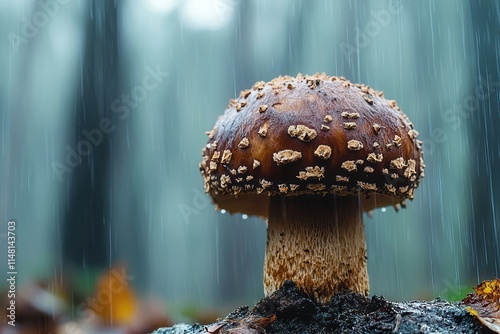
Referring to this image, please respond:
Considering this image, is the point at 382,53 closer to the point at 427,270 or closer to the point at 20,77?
the point at 427,270

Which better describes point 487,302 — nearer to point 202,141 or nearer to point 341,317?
point 341,317

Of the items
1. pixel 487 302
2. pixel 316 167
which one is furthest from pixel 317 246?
pixel 487 302

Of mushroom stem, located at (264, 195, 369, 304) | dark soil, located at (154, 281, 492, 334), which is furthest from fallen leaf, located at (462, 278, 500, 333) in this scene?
mushroom stem, located at (264, 195, 369, 304)

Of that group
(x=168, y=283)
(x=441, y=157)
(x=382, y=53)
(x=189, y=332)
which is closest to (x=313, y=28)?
(x=382, y=53)

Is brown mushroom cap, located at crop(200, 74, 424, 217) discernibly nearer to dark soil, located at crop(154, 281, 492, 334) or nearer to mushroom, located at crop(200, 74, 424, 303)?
mushroom, located at crop(200, 74, 424, 303)

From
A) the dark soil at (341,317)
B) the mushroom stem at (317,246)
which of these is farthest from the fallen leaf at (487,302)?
the mushroom stem at (317,246)
